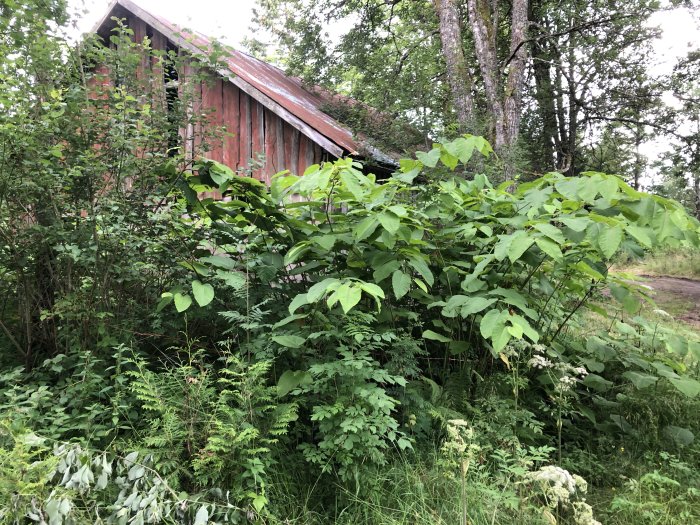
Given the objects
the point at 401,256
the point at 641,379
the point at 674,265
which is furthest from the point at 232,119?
the point at 674,265

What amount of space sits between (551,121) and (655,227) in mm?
12760

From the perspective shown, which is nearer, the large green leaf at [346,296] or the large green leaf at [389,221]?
the large green leaf at [346,296]

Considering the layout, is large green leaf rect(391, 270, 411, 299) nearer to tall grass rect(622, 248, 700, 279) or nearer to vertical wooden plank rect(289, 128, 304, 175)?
vertical wooden plank rect(289, 128, 304, 175)

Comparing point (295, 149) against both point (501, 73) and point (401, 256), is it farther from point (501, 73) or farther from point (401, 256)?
point (401, 256)

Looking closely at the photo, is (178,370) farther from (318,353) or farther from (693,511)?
(693,511)

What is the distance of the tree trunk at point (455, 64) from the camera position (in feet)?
25.0

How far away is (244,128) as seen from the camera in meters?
7.30

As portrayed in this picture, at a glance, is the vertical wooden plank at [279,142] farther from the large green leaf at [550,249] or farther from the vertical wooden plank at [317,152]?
the large green leaf at [550,249]

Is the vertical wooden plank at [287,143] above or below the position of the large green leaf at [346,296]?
above

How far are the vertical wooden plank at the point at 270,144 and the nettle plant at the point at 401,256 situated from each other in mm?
4119

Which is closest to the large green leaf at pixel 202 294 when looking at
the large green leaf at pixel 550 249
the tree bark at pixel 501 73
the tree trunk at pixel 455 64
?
the large green leaf at pixel 550 249

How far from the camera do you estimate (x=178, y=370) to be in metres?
2.26

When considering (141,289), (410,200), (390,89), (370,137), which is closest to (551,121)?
(390,89)

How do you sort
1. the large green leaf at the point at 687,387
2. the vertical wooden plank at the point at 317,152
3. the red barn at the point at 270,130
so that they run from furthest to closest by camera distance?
the vertical wooden plank at the point at 317,152 → the red barn at the point at 270,130 → the large green leaf at the point at 687,387
